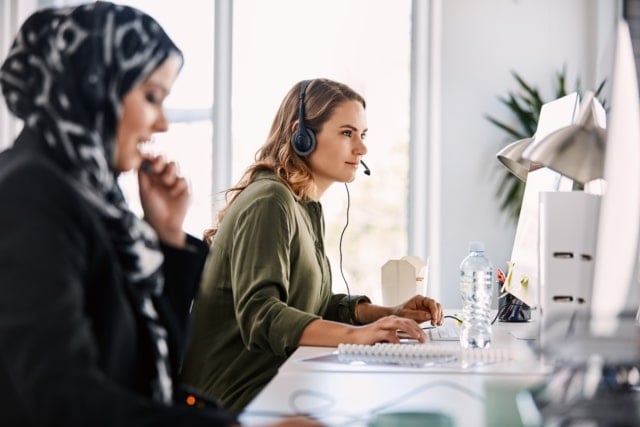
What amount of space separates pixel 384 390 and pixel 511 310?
1360 millimetres

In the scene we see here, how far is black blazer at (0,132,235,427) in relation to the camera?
2.96ft

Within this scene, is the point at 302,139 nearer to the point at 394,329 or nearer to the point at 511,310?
the point at 394,329

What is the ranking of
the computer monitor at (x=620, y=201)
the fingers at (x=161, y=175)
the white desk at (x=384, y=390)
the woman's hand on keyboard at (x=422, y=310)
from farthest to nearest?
the woman's hand on keyboard at (x=422, y=310), the fingers at (x=161, y=175), the white desk at (x=384, y=390), the computer monitor at (x=620, y=201)

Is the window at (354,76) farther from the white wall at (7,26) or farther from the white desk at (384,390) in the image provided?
the white desk at (384,390)

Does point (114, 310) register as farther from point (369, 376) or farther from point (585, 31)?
point (585, 31)

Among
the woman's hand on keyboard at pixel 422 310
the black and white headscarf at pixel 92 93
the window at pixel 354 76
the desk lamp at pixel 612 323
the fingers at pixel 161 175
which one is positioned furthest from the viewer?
the window at pixel 354 76

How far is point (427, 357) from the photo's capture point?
1797 millimetres

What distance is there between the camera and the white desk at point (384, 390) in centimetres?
128

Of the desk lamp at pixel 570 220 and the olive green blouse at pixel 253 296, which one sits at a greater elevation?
the desk lamp at pixel 570 220

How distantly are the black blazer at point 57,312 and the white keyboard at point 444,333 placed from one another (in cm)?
128

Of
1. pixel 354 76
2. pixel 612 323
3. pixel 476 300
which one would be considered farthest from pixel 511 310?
pixel 354 76

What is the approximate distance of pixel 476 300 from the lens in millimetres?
2400

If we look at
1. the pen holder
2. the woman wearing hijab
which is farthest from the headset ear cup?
the woman wearing hijab

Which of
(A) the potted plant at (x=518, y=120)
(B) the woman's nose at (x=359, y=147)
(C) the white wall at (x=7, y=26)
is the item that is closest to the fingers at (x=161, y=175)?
(B) the woman's nose at (x=359, y=147)
